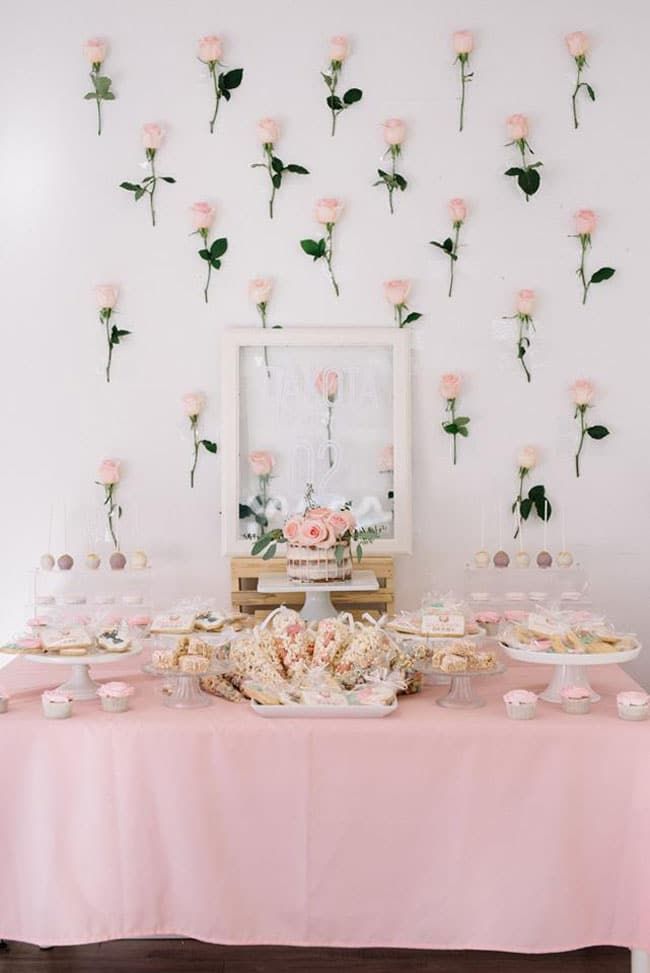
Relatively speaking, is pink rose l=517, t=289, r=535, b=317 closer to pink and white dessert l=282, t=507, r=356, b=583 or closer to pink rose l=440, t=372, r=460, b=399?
pink rose l=440, t=372, r=460, b=399

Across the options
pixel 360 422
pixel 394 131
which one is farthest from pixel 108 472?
pixel 394 131

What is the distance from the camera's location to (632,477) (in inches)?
135

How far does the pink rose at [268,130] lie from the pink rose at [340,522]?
134cm

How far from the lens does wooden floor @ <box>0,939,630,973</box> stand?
8.21 feet

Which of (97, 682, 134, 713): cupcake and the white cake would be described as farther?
the white cake

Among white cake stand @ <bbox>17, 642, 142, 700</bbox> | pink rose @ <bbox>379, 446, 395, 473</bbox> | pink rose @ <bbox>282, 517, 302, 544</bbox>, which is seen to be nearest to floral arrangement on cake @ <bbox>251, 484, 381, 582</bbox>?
pink rose @ <bbox>282, 517, 302, 544</bbox>

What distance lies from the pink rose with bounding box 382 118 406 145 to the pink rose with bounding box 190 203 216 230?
0.62m

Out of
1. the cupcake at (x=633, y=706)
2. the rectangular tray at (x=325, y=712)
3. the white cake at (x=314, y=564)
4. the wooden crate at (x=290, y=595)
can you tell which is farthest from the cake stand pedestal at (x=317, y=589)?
the cupcake at (x=633, y=706)

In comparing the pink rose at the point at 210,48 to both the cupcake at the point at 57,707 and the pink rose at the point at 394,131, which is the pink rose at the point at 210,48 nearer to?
the pink rose at the point at 394,131

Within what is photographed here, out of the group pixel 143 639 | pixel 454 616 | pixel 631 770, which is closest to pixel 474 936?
pixel 631 770

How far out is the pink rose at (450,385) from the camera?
11.0ft

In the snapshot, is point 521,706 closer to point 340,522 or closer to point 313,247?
point 340,522

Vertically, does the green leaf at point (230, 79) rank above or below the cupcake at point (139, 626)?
above

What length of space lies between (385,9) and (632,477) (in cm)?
173
